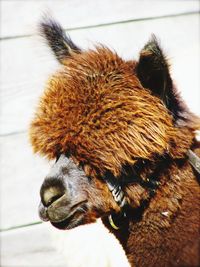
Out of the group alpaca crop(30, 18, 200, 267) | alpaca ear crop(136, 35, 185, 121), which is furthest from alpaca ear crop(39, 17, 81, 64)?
alpaca ear crop(136, 35, 185, 121)

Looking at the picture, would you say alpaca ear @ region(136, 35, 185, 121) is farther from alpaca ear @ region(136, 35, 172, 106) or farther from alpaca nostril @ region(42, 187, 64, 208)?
alpaca nostril @ region(42, 187, 64, 208)

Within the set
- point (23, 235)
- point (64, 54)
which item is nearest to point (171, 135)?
point (64, 54)

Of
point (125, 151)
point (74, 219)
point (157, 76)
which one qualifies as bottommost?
point (74, 219)

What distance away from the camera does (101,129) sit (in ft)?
3.11

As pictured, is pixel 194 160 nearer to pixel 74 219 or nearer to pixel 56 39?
pixel 74 219

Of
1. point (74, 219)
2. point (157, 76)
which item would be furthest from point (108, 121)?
point (74, 219)

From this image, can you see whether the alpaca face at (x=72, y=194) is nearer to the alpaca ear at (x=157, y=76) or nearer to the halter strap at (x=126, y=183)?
the halter strap at (x=126, y=183)

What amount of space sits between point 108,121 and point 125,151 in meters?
0.08

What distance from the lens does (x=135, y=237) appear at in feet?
3.42

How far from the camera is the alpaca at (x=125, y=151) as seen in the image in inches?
37.3

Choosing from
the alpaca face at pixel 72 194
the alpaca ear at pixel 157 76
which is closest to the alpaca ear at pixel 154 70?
the alpaca ear at pixel 157 76

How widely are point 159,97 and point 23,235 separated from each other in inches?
41.7

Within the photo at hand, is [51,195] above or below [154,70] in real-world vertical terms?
below

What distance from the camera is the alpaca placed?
948 mm
